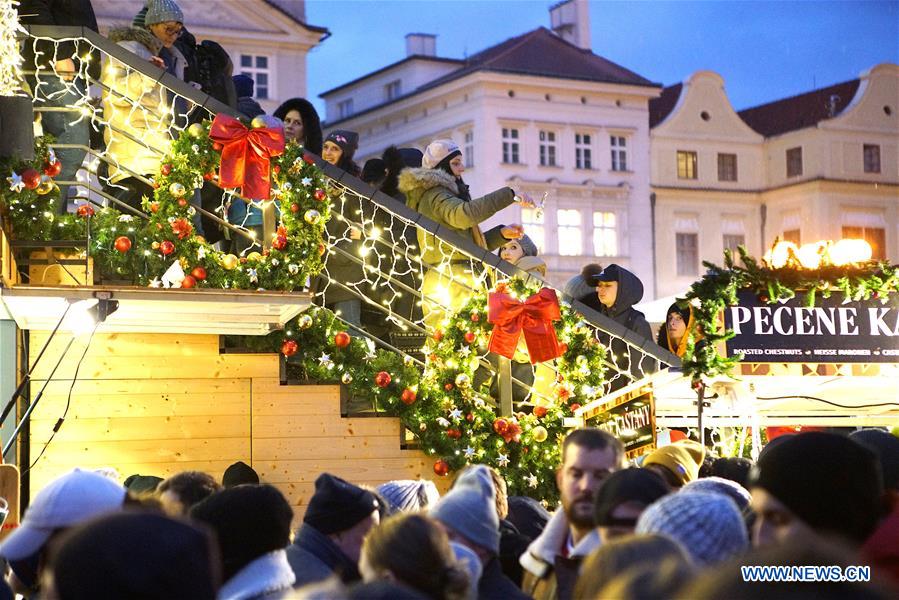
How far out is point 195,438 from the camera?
31.9ft

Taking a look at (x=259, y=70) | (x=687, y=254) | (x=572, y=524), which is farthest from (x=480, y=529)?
(x=687, y=254)

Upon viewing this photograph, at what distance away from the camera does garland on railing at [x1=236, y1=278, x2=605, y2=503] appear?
10.0 m

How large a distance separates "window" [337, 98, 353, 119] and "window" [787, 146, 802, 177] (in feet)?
53.6

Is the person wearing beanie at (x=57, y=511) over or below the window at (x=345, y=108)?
below

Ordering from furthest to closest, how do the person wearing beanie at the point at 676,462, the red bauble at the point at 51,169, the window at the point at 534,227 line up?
the window at the point at 534,227 < the red bauble at the point at 51,169 < the person wearing beanie at the point at 676,462

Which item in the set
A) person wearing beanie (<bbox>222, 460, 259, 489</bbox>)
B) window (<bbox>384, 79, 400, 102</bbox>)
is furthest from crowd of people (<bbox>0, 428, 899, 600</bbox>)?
window (<bbox>384, 79, 400, 102</bbox>)

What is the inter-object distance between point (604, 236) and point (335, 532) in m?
43.4

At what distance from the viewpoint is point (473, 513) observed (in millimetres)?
4785

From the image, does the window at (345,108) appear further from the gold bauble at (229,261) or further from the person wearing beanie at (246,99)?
the gold bauble at (229,261)

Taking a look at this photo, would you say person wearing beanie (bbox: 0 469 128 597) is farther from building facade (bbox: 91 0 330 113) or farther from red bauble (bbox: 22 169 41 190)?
building facade (bbox: 91 0 330 113)

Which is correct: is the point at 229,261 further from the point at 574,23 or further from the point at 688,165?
the point at 574,23

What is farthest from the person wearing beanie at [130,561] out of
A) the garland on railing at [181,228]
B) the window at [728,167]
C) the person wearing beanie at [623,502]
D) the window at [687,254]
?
the window at [728,167]

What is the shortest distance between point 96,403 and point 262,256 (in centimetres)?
150

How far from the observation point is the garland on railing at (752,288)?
27.6 ft
